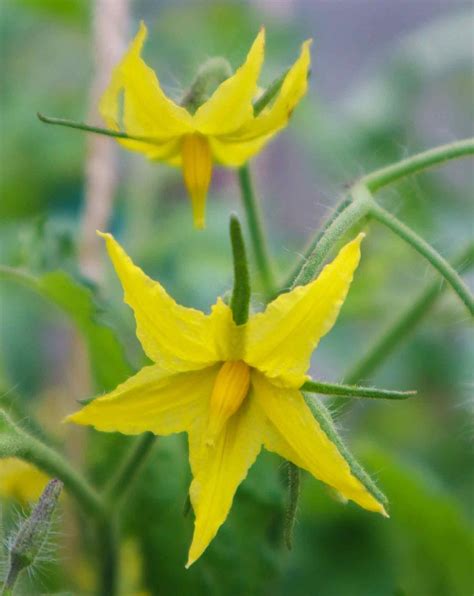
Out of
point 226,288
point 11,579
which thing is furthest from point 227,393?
point 226,288

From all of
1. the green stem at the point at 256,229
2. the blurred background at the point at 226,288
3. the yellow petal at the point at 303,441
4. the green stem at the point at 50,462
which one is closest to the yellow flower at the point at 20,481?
the blurred background at the point at 226,288

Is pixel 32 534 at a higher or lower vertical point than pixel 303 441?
lower

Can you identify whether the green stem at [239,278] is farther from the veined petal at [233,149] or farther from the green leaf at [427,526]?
the green leaf at [427,526]

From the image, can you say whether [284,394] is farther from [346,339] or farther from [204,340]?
[346,339]

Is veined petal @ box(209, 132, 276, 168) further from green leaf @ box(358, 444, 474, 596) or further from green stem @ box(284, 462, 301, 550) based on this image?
green leaf @ box(358, 444, 474, 596)

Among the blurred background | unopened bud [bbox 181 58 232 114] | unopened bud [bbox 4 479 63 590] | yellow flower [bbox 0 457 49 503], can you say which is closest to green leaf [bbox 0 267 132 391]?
the blurred background

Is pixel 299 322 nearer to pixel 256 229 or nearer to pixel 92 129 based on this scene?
pixel 92 129

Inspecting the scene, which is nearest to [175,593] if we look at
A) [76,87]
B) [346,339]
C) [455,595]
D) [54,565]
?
[54,565]
